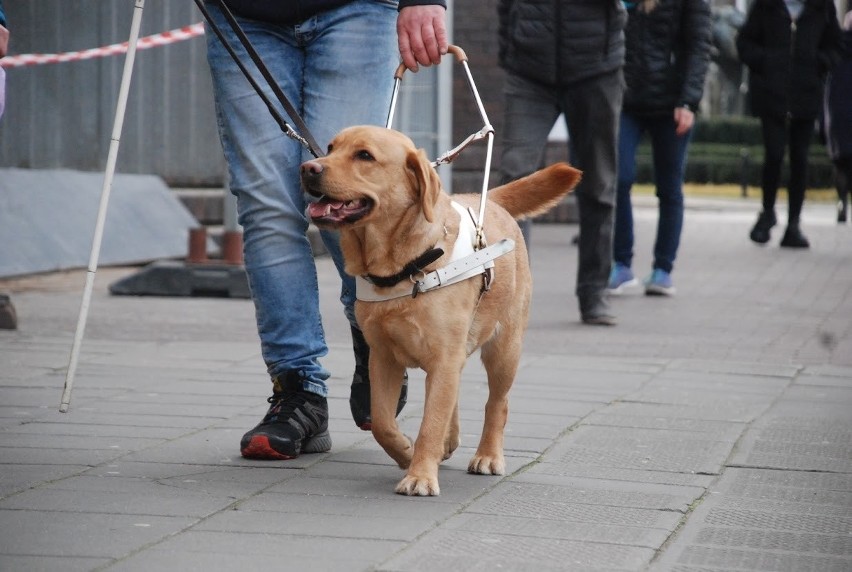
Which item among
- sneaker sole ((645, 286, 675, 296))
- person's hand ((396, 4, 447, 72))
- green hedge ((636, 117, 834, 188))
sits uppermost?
person's hand ((396, 4, 447, 72))

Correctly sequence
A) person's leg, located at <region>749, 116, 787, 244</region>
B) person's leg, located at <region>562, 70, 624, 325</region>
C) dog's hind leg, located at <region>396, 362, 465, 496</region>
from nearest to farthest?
dog's hind leg, located at <region>396, 362, 465, 496</region> < person's leg, located at <region>562, 70, 624, 325</region> < person's leg, located at <region>749, 116, 787, 244</region>

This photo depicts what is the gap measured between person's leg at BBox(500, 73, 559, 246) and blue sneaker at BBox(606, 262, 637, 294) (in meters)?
1.99

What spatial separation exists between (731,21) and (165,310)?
651 inches

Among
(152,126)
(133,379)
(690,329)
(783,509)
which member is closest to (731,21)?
(152,126)

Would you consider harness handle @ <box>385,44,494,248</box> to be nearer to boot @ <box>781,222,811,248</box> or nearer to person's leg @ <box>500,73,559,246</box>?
person's leg @ <box>500,73,559,246</box>

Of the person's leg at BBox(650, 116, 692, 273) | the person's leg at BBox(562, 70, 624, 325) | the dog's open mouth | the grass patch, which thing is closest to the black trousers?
the person's leg at BBox(650, 116, 692, 273)

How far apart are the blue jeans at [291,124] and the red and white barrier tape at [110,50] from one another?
5740 millimetres

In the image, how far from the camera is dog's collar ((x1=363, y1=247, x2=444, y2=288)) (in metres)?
4.12

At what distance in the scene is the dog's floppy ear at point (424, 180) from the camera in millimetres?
4055

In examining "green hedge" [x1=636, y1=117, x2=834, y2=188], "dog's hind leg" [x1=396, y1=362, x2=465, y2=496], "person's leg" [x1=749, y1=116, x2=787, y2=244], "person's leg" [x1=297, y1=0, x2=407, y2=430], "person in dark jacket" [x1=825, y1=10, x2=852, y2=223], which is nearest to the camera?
"dog's hind leg" [x1=396, y1=362, x2=465, y2=496]

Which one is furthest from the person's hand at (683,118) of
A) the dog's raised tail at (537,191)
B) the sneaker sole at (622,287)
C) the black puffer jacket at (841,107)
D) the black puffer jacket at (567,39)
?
the dog's raised tail at (537,191)

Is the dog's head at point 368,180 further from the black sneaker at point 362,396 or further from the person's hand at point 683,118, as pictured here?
the person's hand at point 683,118

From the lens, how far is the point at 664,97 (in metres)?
9.47

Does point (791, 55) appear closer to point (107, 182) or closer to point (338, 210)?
point (107, 182)
